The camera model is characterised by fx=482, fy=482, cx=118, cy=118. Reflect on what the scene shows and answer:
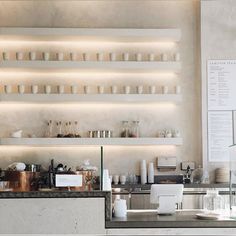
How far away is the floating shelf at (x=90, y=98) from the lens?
20.6 ft

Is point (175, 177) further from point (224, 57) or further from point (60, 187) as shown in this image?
point (60, 187)

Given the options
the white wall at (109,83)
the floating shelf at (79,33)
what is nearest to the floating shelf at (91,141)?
the white wall at (109,83)

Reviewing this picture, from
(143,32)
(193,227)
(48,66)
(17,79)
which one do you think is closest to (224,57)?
(143,32)

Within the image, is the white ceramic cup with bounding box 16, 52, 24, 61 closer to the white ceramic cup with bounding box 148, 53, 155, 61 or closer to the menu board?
the white ceramic cup with bounding box 148, 53, 155, 61

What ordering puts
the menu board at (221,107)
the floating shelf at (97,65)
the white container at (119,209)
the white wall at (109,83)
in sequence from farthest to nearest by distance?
the white wall at (109,83), the menu board at (221,107), the floating shelf at (97,65), the white container at (119,209)

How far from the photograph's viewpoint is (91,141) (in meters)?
6.27

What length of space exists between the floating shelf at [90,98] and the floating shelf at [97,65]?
0.36 metres

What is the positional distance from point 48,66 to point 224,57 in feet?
7.79

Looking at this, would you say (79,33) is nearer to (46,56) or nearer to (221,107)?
(46,56)

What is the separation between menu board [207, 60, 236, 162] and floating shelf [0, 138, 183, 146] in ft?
1.58

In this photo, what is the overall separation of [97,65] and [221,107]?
5.77 feet

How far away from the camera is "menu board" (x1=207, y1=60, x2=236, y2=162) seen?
642cm

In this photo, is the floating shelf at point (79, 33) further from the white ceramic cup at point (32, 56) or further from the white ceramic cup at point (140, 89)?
the white ceramic cup at point (140, 89)

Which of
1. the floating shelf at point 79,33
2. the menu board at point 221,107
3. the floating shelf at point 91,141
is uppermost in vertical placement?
the floating shelf at point 79,33
